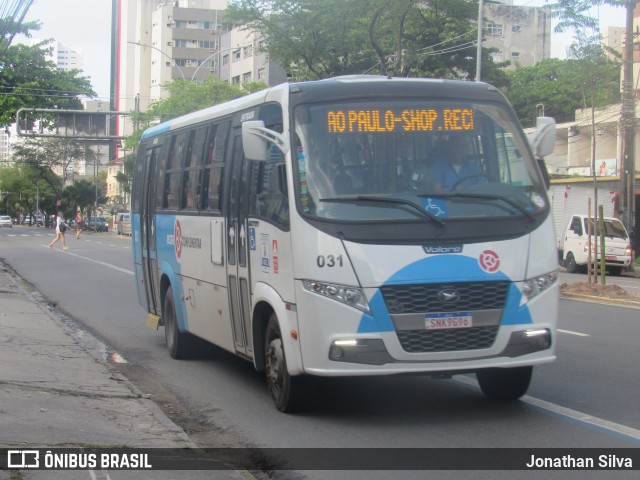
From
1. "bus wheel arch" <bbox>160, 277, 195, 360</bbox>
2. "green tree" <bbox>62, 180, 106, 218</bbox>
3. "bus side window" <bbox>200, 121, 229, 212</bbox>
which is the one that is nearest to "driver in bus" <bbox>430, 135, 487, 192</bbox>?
"bus side window" <bbox>200, 121, 229, 212</bbox>

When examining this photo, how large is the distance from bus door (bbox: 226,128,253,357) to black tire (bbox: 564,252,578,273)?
23.8 meters

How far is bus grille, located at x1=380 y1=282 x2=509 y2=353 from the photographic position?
7.41 m

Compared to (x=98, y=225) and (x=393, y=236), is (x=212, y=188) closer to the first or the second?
(x=393, y=236)

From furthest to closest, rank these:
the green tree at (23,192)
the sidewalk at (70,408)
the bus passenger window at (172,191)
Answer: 1. the green tree at (23,192)
2. the bus passenger window at (172,191)
3. the sidewalk at (70,408)

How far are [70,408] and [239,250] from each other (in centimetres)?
216

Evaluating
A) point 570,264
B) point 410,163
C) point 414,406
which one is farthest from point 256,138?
point 570,264

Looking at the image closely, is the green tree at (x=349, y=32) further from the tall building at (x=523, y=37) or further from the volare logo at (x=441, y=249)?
the tall building at (x=523, y=37)

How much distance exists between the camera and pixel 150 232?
13.1 metres

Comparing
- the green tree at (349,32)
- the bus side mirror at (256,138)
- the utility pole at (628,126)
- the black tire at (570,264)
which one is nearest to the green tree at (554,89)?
the utility pole at (628,126)

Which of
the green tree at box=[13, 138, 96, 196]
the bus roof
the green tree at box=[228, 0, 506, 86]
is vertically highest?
the green tree at box=[228, 0, 506, 86]

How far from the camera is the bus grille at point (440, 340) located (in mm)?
7418

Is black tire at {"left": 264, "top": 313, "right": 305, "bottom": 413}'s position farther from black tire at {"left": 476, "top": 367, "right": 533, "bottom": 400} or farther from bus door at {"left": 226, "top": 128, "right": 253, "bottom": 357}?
black tire at {"left": 476, "top": 367, "right": 533, "bottom": 400}

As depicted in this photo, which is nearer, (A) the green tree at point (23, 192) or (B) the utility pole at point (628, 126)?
(B) the utility pole at point (628, 126)

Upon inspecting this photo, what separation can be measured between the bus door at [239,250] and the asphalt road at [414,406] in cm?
66
